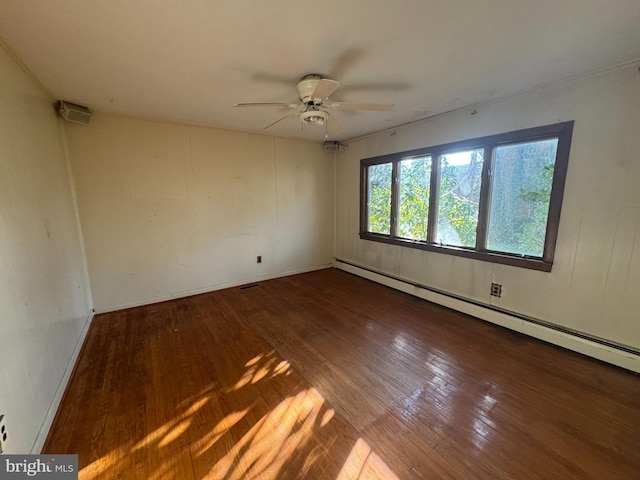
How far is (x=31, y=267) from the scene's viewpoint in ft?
5.42

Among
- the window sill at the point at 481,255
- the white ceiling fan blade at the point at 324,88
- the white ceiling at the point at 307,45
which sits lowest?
the window sill at the point at 481,255

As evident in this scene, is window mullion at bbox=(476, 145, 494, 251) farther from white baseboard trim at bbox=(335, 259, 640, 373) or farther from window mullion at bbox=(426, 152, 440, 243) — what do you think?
white baseboard trim at bbox=(335, 259, 640, 373)

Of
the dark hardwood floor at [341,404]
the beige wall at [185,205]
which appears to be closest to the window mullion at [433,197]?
the dark hardwood floor at [341,404]

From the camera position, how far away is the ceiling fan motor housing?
2.08 m

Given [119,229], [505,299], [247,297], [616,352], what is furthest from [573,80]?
[119,229]

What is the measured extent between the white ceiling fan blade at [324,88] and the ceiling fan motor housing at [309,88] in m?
0.07

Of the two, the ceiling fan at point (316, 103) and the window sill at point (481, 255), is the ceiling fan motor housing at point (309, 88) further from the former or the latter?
the window sill at point (481, 255)

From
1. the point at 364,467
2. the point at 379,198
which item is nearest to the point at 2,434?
the point at 364,467

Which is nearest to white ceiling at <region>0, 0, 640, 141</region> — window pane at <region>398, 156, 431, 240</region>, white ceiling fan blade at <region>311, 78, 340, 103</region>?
white ceiling fan blade at <region>311, 78, 340, 103</region>

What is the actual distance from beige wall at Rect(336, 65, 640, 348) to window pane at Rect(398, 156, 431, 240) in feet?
2.38

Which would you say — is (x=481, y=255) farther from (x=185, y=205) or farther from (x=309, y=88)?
(x=185, y=205)

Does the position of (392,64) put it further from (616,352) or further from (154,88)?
(616,352)

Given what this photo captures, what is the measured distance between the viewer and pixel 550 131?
2.36 meters

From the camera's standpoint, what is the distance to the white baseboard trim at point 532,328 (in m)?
2.11
